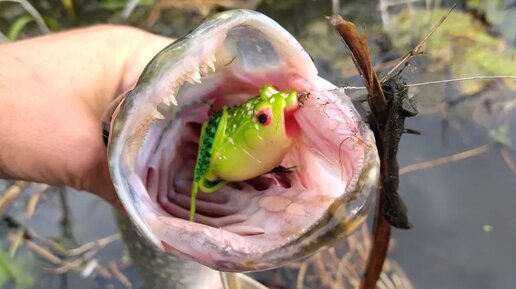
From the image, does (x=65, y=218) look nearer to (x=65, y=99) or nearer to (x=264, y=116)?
(x=65, y=99)

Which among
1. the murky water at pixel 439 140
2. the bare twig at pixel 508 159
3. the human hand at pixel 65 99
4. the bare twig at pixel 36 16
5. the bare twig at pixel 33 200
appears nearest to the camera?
the human hand at pixel 65 99

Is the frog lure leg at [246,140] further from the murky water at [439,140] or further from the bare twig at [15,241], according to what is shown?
the bare twig at [15,241]

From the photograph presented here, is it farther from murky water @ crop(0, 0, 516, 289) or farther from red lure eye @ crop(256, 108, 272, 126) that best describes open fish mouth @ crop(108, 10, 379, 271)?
murky water @ crop(0, 0, 516, 289)

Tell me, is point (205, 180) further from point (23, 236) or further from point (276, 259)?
point (23, 236)

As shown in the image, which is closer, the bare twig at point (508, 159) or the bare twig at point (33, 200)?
the bare twig at point (508, 159)

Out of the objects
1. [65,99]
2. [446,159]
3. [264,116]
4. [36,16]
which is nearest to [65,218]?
[36,16]

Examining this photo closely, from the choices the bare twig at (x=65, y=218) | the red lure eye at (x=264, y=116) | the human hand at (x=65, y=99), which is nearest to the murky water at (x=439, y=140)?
the bare twig at (x=65, y=218)

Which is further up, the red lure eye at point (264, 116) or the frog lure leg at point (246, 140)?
the red lure eye at point (264, 116)
